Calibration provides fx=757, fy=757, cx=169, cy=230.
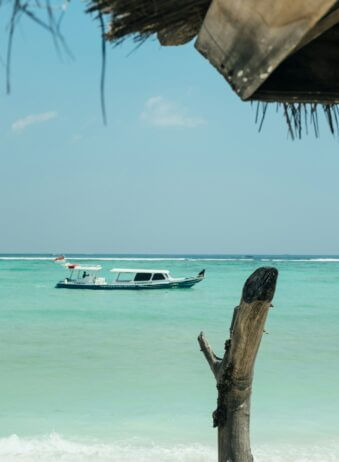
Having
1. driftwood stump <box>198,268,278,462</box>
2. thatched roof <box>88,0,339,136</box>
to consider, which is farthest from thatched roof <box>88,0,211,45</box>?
driftwood stump <box>198,268,278,462</box>

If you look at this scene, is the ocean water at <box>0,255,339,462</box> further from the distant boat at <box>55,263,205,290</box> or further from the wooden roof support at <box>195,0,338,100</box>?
the distant boat at <box>55,263,205,290</box>

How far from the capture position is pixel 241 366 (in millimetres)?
2428

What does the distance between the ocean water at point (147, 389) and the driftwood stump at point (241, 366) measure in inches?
133

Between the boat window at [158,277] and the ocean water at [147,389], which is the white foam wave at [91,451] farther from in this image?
the boat window at [158,277]

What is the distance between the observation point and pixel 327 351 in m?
12.0

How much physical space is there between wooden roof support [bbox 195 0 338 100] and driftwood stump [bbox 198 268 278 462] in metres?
0.86

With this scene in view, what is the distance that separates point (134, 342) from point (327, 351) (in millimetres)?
3357

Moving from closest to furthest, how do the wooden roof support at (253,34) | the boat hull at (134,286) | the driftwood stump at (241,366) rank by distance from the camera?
the wooden roof support at (253,34) → the driftwood stump at (241,366) → the boat hull at (134,286)

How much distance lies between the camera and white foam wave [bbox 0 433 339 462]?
579 cm

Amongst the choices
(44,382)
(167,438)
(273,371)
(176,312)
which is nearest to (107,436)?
(167,438)

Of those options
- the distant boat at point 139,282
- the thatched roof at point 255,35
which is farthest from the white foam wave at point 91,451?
the distant boat at point 139,282

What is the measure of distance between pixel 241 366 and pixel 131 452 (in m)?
3.85

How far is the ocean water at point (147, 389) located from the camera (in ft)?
20.3

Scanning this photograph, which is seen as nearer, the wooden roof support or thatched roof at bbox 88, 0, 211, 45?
the wooden roof support
